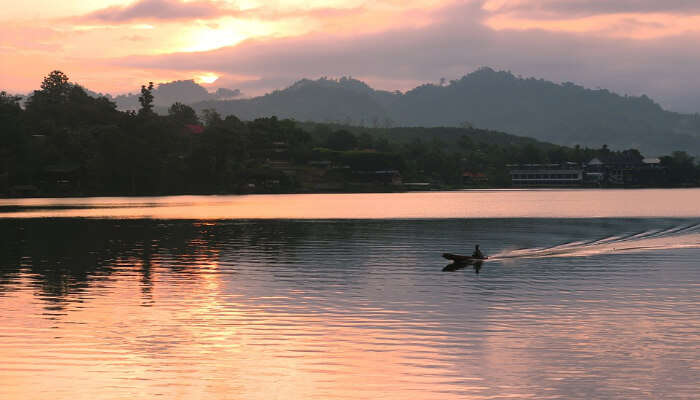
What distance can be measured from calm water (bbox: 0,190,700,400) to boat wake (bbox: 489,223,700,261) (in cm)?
55

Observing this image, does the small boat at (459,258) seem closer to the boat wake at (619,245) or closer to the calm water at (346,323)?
the calm water at (346,323)

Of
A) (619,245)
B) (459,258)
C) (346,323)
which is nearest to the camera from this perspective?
(346,323)

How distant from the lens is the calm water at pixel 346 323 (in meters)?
24.2

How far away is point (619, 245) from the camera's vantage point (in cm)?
7744

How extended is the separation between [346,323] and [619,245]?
4973 centimetres

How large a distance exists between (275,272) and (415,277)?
913 centimetres

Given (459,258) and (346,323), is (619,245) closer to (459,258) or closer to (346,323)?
(459,258)

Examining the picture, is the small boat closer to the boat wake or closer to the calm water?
the calm water

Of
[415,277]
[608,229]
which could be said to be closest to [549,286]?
[415,277]

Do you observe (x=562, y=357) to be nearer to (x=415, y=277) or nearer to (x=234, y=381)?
(x=234, y=381)

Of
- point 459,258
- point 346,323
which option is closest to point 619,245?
point 459,258

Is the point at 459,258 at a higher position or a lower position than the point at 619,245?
higher

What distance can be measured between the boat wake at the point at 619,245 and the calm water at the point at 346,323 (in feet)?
1.79

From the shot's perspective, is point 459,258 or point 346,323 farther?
point 459,258
